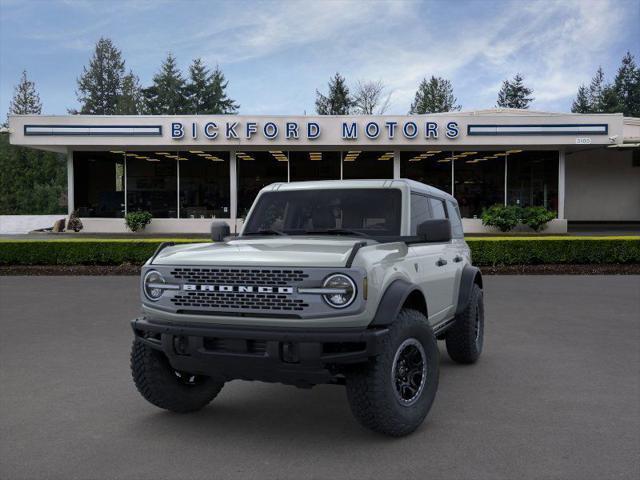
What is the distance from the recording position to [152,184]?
1097 inches

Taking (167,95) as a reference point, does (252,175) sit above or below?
below

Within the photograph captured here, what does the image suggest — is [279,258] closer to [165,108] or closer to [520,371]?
[520,371]

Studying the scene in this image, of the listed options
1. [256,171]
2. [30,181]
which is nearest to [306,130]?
[256,171]

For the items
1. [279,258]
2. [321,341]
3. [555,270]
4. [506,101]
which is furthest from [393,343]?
[506,101]

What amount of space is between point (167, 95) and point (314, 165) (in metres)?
50.2

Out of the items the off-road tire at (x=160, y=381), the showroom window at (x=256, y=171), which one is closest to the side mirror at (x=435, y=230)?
the off-road tire at (x=160, y=381)

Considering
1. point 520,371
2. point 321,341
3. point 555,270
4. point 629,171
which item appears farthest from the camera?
point 629,171

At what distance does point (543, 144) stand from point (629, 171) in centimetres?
1239

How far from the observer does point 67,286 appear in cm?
1320

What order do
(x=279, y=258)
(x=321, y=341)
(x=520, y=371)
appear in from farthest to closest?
(x=520, y=371) < (x=279, y=258) < (x=321, y=341)

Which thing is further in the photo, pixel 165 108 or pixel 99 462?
pixel 165 108

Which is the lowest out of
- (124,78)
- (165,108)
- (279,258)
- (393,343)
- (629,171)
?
(393,343)

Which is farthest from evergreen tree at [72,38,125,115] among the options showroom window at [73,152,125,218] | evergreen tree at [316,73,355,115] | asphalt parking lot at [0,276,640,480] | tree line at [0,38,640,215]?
asphalt parking lot at [0,276,640,480]

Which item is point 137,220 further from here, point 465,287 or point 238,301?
point 238,301
